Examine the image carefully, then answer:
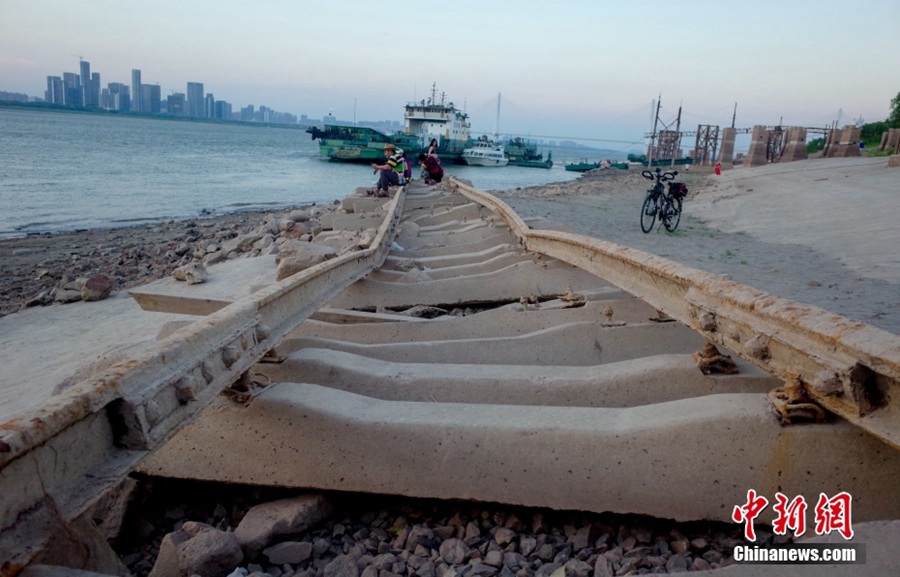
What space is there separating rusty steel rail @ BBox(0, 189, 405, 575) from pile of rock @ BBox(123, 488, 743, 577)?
18.4 inches

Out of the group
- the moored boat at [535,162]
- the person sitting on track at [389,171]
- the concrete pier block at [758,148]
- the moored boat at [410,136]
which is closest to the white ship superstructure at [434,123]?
the moored boat at [410,136]

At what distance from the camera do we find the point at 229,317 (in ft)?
7.78

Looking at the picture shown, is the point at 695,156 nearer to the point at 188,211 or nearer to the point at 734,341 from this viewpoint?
the point at 188,211

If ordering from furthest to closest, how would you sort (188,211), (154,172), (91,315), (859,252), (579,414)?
(154,172), (188,211), (859,252), (91,315), (579,414)

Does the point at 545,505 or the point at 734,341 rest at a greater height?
the point at 734,341

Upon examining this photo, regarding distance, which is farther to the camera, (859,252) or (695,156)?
(695,156)

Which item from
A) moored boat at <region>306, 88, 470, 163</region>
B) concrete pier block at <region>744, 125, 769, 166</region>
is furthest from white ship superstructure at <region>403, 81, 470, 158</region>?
concrete pier block at <region>744, 125, 769, 166</region>

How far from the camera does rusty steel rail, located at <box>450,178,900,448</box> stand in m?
1.71

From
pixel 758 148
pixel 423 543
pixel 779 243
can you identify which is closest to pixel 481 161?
pixel 758 148

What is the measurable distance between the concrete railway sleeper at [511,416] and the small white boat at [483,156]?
64.2 meters

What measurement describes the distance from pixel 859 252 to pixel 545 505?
341 inches

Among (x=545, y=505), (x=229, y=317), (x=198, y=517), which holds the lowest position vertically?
(x=198, y=517)

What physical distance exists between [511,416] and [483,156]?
6625cm

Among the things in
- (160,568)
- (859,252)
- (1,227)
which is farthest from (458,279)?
(1,227)
